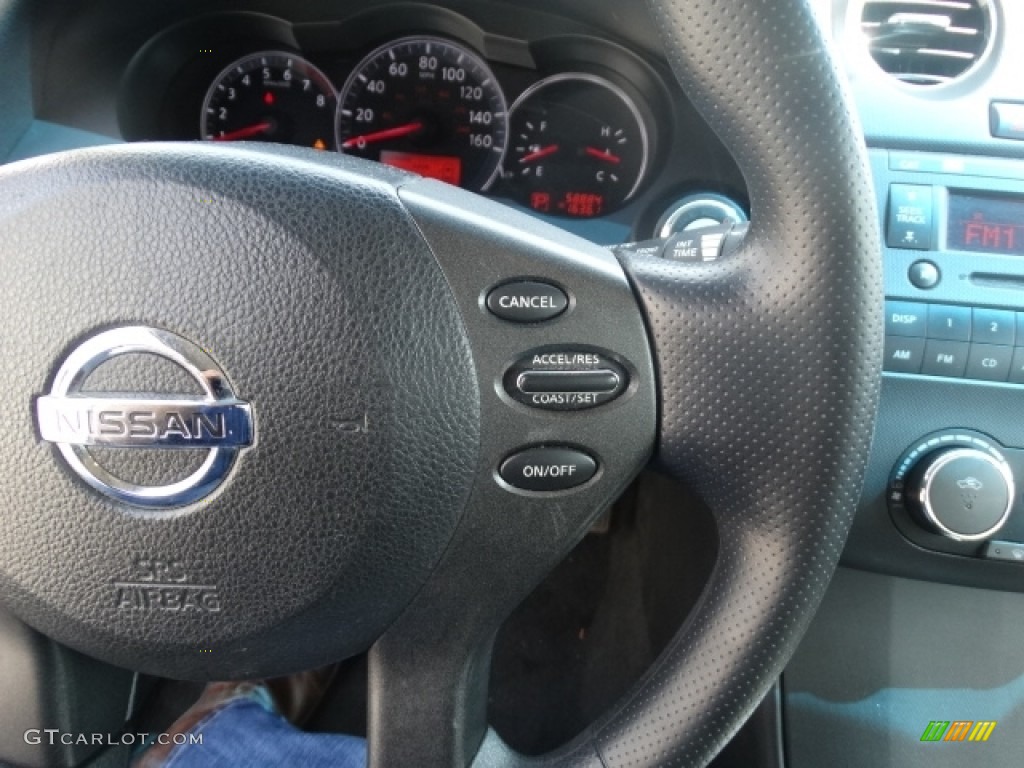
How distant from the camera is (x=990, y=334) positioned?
96 centimetres

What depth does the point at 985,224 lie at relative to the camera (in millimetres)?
1000

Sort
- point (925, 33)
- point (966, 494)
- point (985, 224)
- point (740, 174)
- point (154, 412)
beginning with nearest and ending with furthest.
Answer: point (154, 412) < point (966, 494) < point (985, 224) < point (925, 33) < point (740, 174)

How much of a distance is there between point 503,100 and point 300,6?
0.97ft

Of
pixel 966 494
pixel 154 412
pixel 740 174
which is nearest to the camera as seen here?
pixel 154 412

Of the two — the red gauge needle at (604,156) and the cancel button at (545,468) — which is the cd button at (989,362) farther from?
the red gauge needle at (604,156)

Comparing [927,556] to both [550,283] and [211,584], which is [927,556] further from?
[211,584]

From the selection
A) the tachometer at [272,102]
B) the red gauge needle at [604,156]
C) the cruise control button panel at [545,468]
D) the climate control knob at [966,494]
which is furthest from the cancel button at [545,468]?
the tachometer at [272,102]

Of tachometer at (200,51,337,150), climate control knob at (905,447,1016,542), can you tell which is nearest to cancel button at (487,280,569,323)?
climate control knob at (905,447,1016,542)

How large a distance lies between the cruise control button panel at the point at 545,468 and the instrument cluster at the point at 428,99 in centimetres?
76

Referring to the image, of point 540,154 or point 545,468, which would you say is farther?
point 540,154

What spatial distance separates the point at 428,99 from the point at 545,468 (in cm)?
84

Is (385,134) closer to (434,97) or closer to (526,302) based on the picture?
(434,97)

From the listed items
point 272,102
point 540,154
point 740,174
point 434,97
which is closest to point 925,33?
point 740,174

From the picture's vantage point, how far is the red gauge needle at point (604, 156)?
54.6 inches
